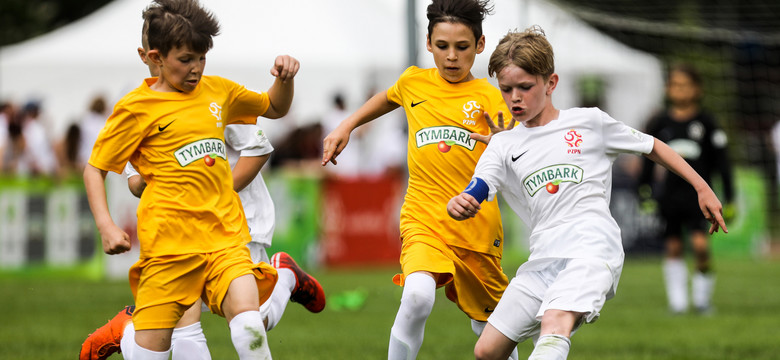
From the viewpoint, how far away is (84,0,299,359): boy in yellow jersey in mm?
4746

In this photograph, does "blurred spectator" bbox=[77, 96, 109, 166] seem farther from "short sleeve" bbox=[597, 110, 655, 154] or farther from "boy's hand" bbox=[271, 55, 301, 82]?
"short sleeve" bbox=[597, 110, 655, 154]

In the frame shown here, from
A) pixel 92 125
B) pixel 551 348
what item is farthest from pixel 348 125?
pixel 92 125

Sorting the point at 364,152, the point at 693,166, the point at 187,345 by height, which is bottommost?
the point at 364,152

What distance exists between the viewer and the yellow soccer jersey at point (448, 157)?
5.36 metres

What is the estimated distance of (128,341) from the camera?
5.29 metres

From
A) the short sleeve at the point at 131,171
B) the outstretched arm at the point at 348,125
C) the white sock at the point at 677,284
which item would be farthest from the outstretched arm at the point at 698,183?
the white sock at the point at 677,284

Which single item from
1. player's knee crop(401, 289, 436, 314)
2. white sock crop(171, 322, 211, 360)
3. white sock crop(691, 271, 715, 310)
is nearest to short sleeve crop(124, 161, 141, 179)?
white sock crop(171, 322, 211, 360)

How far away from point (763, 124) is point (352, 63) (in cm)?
939

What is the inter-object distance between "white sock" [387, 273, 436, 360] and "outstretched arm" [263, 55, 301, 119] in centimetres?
110

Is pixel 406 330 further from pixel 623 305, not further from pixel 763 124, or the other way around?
pixel 763 124

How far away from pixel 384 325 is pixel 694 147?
11.1 ft

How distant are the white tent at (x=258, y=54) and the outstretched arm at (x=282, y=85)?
12.8 m

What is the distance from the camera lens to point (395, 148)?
642 inches

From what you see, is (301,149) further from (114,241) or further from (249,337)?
(114,241)
